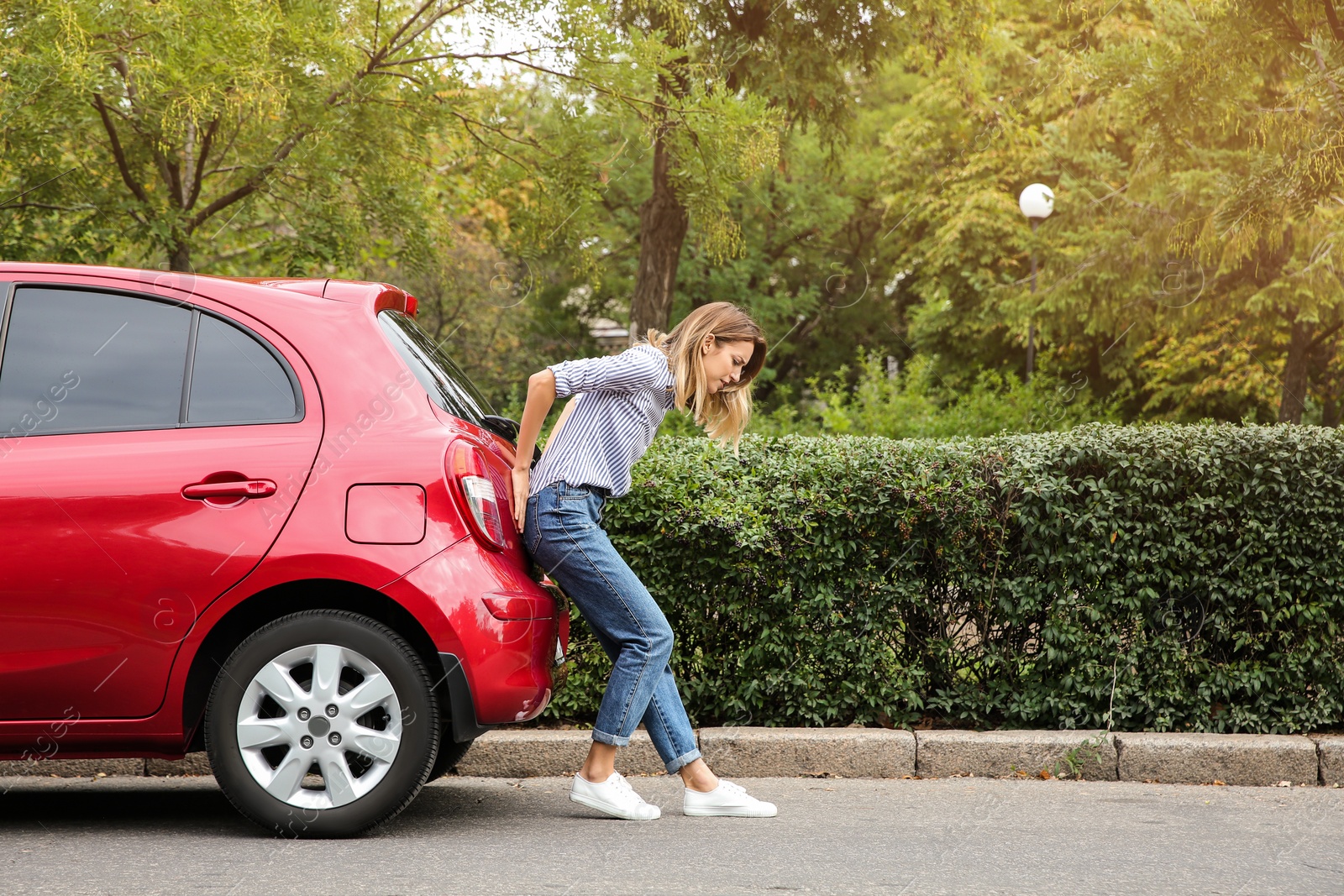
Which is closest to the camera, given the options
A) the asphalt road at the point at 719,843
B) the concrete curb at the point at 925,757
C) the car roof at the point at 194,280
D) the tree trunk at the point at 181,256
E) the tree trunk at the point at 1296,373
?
the asphalt road at the point at 719,843

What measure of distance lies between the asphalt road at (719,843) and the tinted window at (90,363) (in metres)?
1.34

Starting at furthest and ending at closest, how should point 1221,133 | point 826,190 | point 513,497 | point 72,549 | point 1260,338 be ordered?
point 826,190
point 1260,338
point 1221,133
point 513,497
point 72,549

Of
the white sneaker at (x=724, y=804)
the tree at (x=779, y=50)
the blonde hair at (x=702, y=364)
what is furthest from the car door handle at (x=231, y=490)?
the tree at (x=779, y=50)

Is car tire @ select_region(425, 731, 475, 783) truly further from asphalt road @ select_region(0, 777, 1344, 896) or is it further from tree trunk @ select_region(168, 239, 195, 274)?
tree trunk @ select_region(168, 239, 195, 274)

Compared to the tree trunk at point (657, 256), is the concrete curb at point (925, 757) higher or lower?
lower

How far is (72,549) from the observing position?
372 cm

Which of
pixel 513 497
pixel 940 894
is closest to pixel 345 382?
pixel 513 497

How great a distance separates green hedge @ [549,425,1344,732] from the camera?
5.18m

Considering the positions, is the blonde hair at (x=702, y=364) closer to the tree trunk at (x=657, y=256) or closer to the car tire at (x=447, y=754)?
the car tire at (x=447, y=754)

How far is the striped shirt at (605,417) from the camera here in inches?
159

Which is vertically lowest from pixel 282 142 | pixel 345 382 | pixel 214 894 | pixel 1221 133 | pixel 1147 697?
pixel 214 894

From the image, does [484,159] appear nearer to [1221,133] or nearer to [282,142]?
[282,142]

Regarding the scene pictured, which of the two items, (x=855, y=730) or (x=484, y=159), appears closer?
(x=855, y=730)

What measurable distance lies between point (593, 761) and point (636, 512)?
1.20 meters
